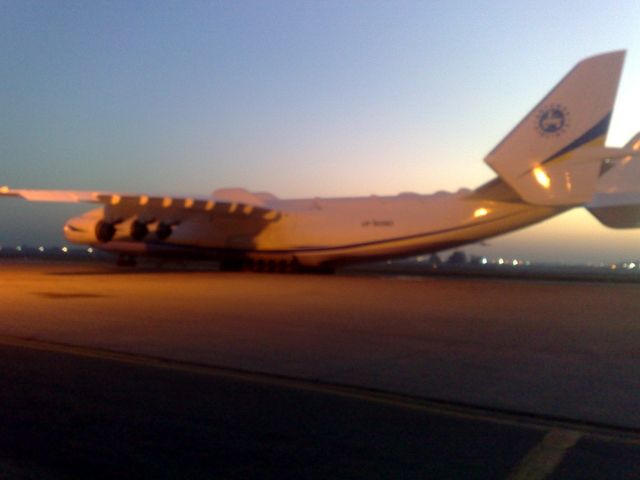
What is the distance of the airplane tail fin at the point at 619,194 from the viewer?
79.9 ft

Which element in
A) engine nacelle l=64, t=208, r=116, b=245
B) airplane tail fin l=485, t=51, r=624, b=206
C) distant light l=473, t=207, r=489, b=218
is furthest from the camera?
engine nacelle l=64, t=208, r=116, b=245

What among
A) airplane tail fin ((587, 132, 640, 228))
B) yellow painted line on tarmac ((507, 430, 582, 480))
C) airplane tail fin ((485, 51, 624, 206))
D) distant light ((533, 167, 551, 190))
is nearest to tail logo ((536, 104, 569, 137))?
airplane tail fin ((485, 51, 624, 206))

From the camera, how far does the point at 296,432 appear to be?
617cm

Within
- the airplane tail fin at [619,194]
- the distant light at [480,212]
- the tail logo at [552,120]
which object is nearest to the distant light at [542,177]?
the tail logo at [552,120]

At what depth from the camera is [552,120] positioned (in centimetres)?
2306

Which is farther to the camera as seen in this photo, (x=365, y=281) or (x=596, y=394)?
(x=365, y=281)

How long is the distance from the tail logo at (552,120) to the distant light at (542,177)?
1.06m

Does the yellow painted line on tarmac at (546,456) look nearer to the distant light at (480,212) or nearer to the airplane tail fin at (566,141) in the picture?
the airplane tail fin at (566,141)

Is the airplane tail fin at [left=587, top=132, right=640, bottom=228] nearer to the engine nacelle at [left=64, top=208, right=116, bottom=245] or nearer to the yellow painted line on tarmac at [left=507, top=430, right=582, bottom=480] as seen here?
the engine nacelle at [left=64, top=208, right=116, bottom=245]

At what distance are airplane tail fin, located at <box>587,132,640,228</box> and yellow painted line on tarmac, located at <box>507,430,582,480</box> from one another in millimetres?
19003

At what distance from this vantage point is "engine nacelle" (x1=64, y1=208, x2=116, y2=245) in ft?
103

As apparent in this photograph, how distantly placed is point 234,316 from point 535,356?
6.09 metres

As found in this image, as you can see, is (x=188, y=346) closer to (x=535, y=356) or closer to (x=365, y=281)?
(x=535, y=356)

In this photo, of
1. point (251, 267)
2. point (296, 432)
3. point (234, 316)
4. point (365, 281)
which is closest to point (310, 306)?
point (234, 316)
